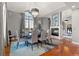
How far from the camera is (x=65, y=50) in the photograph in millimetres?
1454

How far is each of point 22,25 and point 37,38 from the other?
0.26m

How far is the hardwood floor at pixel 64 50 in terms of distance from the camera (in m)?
1.42

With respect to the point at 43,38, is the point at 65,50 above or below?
below

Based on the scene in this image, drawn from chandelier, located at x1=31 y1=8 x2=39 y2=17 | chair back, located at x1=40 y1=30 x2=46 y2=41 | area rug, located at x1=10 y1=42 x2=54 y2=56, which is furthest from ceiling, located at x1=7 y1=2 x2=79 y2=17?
area rug, located at x1=10 y1=42 x2=54 y2=56

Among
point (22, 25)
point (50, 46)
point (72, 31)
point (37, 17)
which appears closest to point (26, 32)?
point (22, 25)

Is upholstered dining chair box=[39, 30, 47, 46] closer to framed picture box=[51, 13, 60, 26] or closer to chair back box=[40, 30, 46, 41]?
chair back box=[40, 30, 46, 41]

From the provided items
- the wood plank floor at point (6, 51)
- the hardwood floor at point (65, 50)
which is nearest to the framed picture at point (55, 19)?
the hardwood floor at point (65, 50)

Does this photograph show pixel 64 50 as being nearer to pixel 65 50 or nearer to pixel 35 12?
pixel 65 50

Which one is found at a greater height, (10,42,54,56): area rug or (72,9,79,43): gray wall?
(72,9,79,43): gray wall

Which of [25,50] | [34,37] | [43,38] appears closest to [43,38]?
[43,38]

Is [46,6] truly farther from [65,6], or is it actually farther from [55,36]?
[55,36]

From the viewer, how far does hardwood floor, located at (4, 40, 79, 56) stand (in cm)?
142

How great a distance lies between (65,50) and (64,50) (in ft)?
0.05

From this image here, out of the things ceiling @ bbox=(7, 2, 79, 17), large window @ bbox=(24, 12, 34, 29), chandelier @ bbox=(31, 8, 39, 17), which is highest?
ceiling @ bbox=(7, 2, 79, 17)
